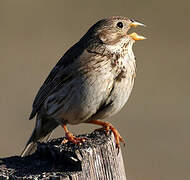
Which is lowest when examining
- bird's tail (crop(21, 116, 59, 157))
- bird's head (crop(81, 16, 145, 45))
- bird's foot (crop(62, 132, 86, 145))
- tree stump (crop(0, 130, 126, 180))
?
bird's tail (crop(21, 116, 59, 157))

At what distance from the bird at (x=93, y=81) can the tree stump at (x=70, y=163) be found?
1.36 meters

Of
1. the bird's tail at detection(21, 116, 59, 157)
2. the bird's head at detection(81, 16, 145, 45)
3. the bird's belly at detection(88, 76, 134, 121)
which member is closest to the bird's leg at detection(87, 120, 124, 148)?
the bird's belly at detection(88, 76, 134, 121)

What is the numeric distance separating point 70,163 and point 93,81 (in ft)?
6.65

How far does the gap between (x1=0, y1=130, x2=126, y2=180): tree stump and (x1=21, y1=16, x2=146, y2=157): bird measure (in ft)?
4.46

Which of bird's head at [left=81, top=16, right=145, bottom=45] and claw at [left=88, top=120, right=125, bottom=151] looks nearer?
claw at [left=88, top=120, right=125, bottom=151]

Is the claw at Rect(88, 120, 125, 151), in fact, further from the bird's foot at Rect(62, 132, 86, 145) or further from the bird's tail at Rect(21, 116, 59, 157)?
the bird's tail at Rect(21, 116, 59, 157)

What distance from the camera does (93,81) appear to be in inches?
287

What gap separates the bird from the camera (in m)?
7.32

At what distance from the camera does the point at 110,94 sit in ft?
24.2

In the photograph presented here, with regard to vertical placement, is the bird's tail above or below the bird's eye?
below

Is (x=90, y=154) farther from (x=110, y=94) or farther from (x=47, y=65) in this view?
(x=47, y=65)

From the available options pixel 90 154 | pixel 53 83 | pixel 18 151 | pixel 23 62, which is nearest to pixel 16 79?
pixel 23 62

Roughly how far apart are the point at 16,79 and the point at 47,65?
0.97 meters

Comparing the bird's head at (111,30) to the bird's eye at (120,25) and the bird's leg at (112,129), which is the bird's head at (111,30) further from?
the bird's leg at (112,129)
